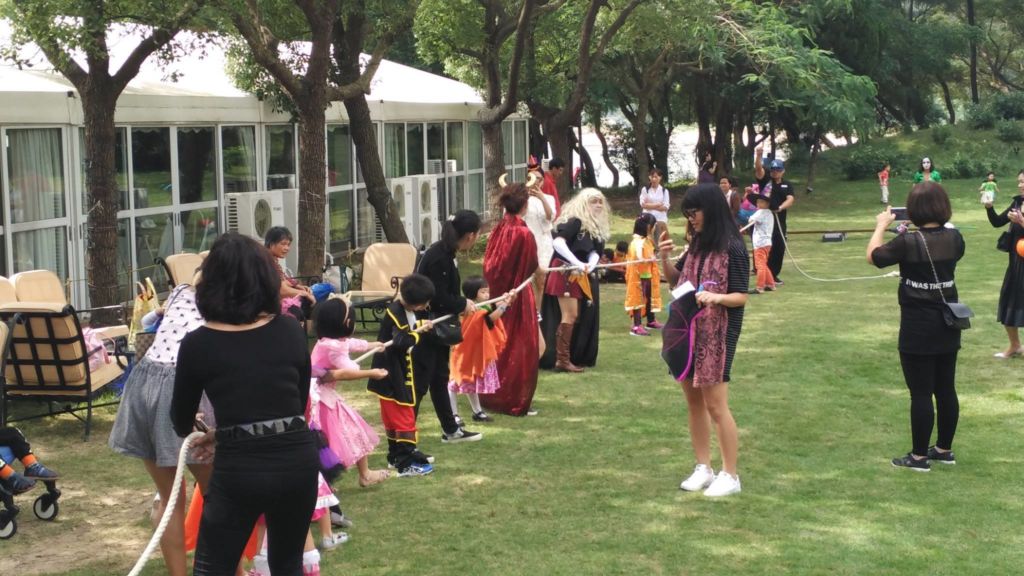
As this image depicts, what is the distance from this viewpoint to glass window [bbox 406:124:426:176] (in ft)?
70.0

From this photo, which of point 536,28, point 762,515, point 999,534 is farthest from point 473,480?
point 536,28

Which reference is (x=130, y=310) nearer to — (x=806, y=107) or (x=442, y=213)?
(x=442, y=213)

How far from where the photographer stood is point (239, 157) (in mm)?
16031

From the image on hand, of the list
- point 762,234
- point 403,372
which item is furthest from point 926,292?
point 762,234

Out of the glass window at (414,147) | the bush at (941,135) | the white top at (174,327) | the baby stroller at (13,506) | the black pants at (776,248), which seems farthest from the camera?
the bush at (941,135)

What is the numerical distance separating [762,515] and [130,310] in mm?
7698

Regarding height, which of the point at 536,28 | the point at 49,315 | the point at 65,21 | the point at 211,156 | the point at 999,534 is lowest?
the point at 999,534

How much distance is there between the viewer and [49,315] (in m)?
8.03

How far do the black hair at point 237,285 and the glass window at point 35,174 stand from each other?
351 inches

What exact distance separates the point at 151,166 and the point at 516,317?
7000 millimetres

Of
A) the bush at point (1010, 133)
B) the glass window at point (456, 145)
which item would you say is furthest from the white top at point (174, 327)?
the bush at point (1010, 133)

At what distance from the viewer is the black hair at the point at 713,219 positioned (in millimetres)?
6332

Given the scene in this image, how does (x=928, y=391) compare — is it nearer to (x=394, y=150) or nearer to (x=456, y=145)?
(x=394, y=150)

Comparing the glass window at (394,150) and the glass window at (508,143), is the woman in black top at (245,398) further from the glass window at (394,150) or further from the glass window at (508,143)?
the glass window at (508,143)
